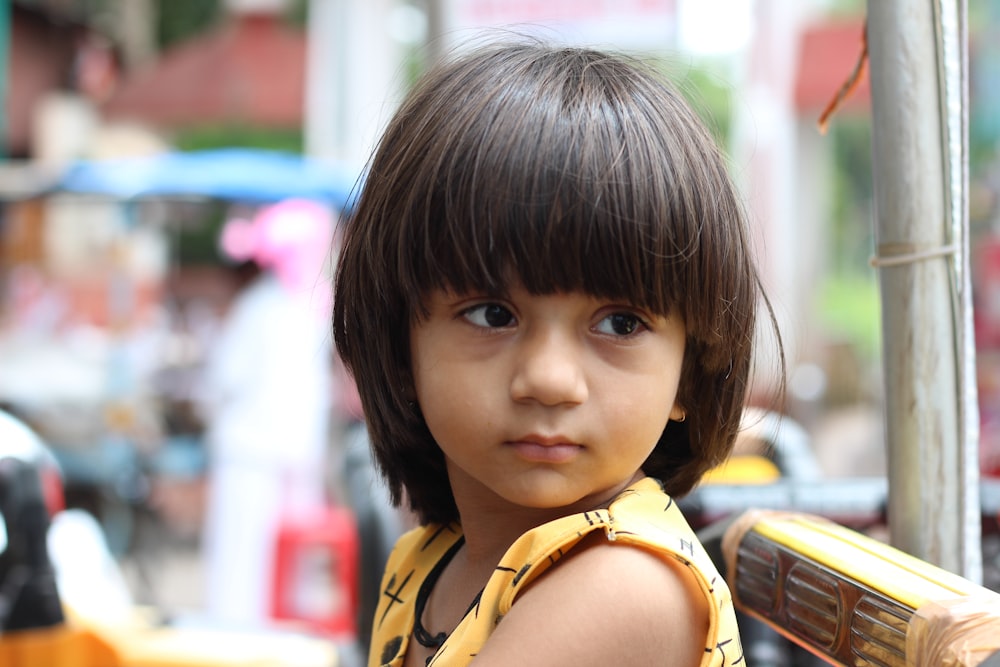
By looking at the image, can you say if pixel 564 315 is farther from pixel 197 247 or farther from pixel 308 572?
pixel 197 247

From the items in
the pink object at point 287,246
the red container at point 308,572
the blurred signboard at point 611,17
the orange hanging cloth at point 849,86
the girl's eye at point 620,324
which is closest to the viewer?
the girl's eye at point 620,324

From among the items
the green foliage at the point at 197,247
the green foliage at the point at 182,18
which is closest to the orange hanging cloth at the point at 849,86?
the green foliage at the point at 197,247

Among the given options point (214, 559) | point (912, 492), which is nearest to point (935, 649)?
point (912, 492)

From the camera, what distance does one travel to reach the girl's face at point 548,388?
3.02 ft

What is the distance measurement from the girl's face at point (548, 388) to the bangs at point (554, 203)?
0.08ft

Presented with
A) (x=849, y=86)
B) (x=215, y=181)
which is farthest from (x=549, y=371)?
(x=215, y=181)

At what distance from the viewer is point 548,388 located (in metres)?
0.90

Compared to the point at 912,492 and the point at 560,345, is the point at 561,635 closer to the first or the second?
the point at 560,345

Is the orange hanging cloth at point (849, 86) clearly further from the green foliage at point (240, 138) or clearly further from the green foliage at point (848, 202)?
the green foliage at point (848, 202)

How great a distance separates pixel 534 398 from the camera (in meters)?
0.92

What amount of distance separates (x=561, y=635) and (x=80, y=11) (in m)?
15.8

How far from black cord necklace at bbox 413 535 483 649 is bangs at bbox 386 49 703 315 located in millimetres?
353

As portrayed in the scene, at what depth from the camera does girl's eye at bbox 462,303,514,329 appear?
3.12 feet

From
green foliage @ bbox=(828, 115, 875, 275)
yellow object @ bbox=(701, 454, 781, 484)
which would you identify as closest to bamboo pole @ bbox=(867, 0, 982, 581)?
yellow object @ bbox=(701, 454, 781, 484)
